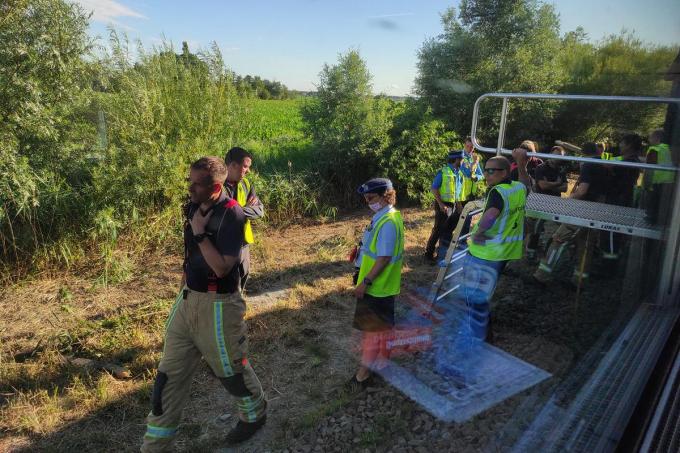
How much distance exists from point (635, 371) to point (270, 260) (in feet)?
17.3

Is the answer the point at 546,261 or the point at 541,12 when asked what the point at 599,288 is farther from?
the point at 541,12

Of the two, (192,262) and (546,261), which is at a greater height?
(192,262)

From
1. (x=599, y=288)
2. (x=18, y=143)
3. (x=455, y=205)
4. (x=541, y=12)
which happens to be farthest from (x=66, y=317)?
(x=541, y=12)

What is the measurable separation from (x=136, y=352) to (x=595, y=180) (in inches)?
206

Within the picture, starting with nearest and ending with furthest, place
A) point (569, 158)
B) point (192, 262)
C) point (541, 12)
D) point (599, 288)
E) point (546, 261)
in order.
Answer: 1. point (192, 262)
2. point (569, 158)
3. point (599, 288)
4. point (546, 261)
5. point (541, 12)

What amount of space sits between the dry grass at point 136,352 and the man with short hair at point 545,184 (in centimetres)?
166

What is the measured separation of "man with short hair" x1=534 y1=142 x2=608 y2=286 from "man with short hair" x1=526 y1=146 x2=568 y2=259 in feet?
2.35

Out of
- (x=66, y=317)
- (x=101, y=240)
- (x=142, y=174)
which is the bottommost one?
(x=66, y=317)

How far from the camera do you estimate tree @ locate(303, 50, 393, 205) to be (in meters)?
10.2

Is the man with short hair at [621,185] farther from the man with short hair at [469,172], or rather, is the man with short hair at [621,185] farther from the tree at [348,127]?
the tree at [348,127]

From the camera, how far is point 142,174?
643 centimetres

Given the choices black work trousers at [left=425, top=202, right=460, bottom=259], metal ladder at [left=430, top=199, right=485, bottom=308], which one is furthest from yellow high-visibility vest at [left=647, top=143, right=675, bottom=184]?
black work trousers at [left=425, top=202, right=460, bottom=259]

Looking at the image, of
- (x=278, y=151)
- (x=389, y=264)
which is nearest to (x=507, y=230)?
(x=389, y=264)

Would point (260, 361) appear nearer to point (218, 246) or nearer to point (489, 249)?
point (218, 246)
